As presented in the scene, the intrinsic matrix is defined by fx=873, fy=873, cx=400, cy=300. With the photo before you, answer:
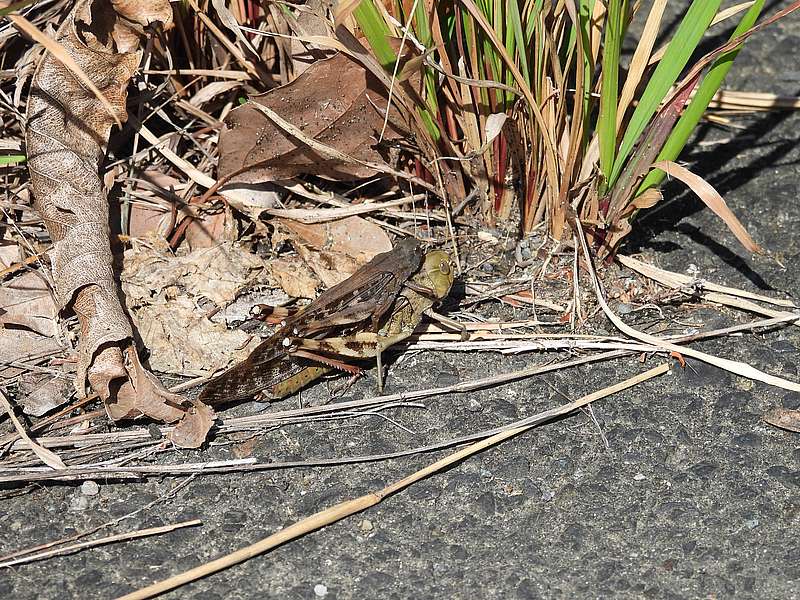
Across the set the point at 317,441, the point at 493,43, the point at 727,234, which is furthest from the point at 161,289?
the point at 727,234

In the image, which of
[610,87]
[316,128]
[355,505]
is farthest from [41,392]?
[610,87]

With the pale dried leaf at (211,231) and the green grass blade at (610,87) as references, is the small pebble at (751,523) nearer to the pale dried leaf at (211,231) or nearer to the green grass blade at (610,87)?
the green grass blade at (610,87)

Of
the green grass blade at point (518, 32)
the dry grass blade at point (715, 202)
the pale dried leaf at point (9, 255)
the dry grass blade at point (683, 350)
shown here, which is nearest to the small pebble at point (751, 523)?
the dry grass blade at point (683, 350)

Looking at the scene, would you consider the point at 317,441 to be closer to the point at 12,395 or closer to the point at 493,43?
the point at 12,395

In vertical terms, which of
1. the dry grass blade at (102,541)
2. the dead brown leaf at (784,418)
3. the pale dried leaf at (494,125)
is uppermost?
the pale dried leaf at (494,125)

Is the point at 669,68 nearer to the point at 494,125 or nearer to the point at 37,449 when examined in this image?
the point at 494,125

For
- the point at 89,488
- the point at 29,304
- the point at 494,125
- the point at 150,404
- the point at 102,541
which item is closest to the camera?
the point at 102,541
